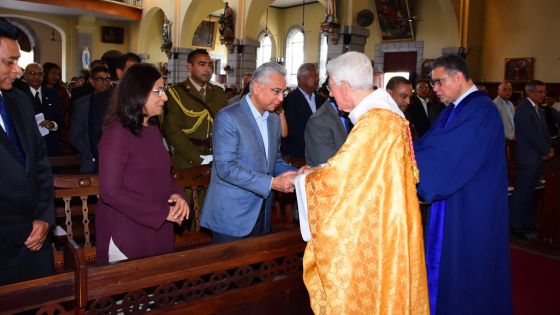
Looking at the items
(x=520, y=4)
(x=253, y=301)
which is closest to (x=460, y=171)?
(x=253, y=301)

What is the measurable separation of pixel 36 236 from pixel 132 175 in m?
0.47

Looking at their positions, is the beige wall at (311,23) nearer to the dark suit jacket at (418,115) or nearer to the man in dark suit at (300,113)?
the dark suit jacket at (418,115)

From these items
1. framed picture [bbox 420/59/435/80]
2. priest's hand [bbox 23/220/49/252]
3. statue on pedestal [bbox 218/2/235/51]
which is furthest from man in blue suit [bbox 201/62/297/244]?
statue on pedestal [bbox 218/2/235/51]

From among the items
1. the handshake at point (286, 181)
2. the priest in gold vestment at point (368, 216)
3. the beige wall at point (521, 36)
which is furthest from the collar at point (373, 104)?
the beige wall at point (521, 36)

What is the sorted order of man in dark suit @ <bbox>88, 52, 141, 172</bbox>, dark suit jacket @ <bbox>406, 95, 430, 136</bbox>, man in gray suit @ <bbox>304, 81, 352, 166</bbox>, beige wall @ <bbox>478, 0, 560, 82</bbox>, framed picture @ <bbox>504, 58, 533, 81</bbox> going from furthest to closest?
framed picture @ <bbox>504, 58, 533, 81</bbox>, beige wall @ <bbox>478, 0, 560, 82</bbox>, dark suit jacket @ <bbox>406, 95, 430, 136</bbox>, man in dark suit @ <bbox>88, 52, 141, 172</bbox>, man in gray suit @ <bbox>304, 81, 352, 166</bbox>

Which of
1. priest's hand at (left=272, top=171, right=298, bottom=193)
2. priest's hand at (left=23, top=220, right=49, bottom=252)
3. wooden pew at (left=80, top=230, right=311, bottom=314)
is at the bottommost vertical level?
wooden pew at (left=80, top=230, right=311, bottom=314)

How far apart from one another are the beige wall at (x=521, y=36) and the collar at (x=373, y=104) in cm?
1145

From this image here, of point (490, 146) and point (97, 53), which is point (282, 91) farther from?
point (97, 53)

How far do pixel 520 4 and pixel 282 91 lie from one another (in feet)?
39.6

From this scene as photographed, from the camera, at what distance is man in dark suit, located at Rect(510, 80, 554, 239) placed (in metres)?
5.18

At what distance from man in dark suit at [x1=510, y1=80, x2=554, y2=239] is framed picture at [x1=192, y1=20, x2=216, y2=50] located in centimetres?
1736

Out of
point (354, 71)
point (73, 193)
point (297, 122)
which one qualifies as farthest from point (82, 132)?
point (354, 71)

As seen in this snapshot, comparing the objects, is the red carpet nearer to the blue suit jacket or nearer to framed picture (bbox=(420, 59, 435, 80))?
the blue suit jacket

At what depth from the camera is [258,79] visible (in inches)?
93.4
